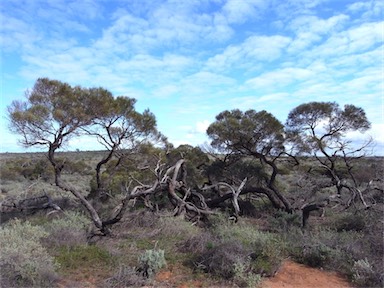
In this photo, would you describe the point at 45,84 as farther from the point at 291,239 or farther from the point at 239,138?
the point at 291,239

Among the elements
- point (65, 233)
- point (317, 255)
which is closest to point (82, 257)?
point (65, 233)

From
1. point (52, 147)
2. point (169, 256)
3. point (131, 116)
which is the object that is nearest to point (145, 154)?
point (131, 116)

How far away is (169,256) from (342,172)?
41.9 feet

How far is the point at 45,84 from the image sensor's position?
10688 mm

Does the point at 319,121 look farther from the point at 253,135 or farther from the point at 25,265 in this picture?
the point at 25,265

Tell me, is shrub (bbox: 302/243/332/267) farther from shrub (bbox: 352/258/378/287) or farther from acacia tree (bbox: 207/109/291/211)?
acacia tree (bbox: 207/109/291/211)

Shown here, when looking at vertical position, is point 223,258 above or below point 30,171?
below

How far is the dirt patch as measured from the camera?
21.0 ft

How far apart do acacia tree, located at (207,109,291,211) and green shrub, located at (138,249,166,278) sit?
23.8 feet

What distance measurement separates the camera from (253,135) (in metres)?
13.9

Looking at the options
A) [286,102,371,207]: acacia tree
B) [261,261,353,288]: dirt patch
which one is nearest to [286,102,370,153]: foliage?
[286,102,371,207]: acacia tree

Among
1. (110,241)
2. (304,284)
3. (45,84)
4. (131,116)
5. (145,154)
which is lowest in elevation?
(304,284)

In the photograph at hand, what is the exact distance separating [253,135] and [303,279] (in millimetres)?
7773

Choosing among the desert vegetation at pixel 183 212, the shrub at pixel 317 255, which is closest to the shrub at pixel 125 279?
the desert vegetation at pixel 183 212
